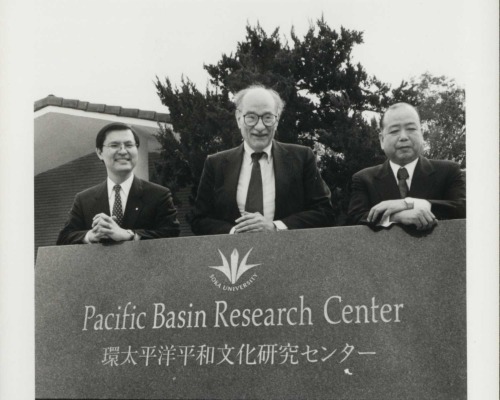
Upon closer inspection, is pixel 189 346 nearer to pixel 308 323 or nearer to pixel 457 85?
pixel 308 323

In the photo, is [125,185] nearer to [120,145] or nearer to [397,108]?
[120,145]

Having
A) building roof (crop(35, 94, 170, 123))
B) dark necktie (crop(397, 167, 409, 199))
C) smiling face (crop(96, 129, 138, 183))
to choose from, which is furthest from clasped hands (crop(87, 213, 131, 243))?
dark necktie (crop(397, 167, 409, 199))

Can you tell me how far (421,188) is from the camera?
12.6ft

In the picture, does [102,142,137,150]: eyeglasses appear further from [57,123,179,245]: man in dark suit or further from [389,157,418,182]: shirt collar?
[389,157,418,182]: shirt collar

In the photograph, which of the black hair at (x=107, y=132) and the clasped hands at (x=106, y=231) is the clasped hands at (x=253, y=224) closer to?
the clasped hands at (x=106, y=231)

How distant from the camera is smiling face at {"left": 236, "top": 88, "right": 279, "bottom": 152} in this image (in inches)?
163

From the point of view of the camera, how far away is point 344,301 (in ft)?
11.8

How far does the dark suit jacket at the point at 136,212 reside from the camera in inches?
169

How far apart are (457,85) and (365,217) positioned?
817mm

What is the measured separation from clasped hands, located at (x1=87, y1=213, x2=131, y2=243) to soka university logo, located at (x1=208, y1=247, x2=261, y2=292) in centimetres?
59

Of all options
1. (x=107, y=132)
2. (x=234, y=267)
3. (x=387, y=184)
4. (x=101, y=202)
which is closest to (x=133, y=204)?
(x=101, y=202)

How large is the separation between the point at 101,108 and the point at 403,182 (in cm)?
189

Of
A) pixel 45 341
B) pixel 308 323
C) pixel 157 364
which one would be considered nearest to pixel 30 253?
pixel 45 341

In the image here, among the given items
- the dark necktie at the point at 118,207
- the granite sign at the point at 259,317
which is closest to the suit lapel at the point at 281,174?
the granite sign at the point at 259,317
